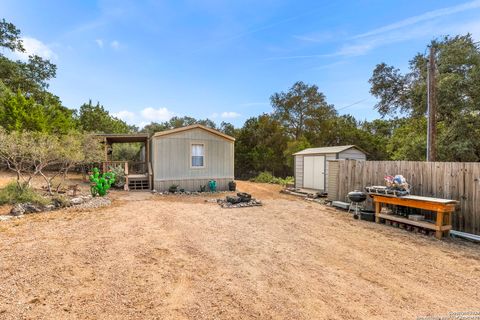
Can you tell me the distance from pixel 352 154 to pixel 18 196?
12502 mm

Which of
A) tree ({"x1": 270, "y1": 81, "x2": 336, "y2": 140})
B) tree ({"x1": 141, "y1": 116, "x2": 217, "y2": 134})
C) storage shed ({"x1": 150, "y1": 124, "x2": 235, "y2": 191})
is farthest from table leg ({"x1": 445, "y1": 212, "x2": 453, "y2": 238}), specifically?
tree ({"x1": 141, "y1": 116, "x2": 217, "y2": 134})

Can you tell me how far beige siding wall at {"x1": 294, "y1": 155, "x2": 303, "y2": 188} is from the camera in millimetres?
13055

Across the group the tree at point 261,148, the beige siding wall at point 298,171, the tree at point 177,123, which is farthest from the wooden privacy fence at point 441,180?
the tree at point 177,123

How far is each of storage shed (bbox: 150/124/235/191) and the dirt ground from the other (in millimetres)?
5644

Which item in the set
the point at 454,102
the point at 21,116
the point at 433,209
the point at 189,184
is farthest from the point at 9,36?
the point at 454,102

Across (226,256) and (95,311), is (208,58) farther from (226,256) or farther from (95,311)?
(95,311)

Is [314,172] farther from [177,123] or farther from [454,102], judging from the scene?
[177,123]

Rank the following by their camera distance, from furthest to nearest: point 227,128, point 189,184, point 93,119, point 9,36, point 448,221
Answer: point 227,128, point 93,119, point 9,36, point 189,184, point 448,221

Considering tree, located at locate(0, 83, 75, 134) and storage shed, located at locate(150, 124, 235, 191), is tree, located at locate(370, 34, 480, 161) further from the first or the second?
tree, located at locate(0, 83, 75, 134)

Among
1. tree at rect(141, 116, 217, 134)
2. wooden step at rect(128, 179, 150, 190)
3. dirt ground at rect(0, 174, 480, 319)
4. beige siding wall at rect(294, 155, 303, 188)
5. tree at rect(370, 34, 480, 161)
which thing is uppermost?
tree at rect(141, 116, 217, 134)

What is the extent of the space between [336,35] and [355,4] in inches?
128

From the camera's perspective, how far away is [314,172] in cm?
1212

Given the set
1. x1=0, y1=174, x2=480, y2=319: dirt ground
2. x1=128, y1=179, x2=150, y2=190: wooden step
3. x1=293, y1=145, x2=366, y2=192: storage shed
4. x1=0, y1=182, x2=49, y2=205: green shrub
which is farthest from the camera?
x1=128, y1=179, x2=150, y2=190: wooden step

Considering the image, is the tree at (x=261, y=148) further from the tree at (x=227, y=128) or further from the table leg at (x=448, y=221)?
the table leg at (x=448, y=221)
